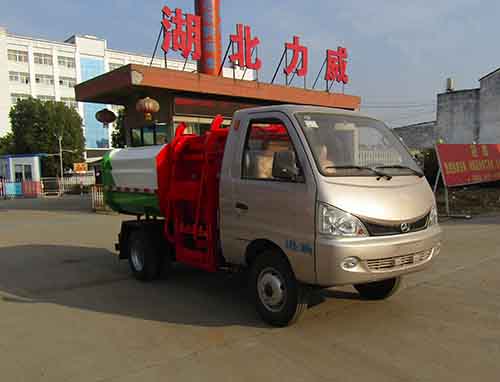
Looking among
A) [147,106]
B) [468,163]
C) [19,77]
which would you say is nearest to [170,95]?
[147,106]

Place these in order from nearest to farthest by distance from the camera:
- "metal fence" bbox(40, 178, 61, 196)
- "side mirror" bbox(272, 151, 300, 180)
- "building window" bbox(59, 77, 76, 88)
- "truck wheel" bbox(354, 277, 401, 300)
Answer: "side mirror" bbox(272, 151, 300, 180), "truck wheel" bbox(354, 277, 401, 300), "metal fence" bbox(40, 178, 61, 196), "building window" bbox(59, 77, 76, 88)

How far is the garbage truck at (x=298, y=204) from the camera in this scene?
388 centimetres

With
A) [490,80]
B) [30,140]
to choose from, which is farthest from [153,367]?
[30,140]

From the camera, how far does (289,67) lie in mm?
18031

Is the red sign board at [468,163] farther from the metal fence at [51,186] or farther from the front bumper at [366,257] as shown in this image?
the metal fence at [51,186]

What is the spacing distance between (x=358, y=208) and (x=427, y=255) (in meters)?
1.14

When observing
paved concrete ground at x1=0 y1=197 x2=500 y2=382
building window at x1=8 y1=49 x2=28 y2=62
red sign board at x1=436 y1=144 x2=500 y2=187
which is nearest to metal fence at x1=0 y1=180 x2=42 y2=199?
paved concrete ground at x1=0 y1=197 x2=500 y2=382

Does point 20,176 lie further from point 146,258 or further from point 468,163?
point 468,163

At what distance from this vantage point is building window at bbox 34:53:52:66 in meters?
65.5

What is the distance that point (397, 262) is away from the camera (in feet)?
13.4

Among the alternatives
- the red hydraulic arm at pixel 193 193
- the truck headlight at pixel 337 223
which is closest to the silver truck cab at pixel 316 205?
the truck headlight at pixel 337 223

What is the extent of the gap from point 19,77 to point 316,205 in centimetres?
7183

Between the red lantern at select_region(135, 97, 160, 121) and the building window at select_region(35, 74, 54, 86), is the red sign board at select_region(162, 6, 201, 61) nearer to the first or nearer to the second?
the red lantern at select_region(135, 97, 160, 121)

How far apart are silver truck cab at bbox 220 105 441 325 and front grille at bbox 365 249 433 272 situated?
0.03ft
